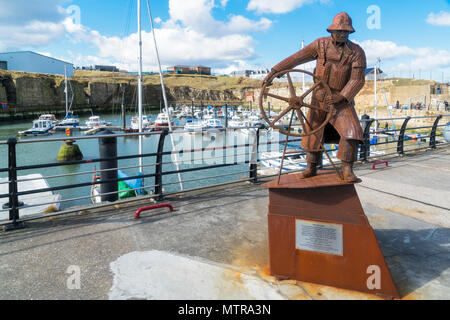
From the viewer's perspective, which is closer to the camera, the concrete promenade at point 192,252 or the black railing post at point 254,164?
the concrete promenade at point 192,252

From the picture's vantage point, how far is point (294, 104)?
340cm

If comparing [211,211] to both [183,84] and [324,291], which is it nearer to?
[324,291]

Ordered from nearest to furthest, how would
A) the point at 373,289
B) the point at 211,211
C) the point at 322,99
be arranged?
the point at 373,289, the point at 322,99, the point at 211,211

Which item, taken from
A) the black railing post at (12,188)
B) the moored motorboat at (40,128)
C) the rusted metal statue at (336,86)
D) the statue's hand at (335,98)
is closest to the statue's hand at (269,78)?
the rusted metal statue at (336,86)

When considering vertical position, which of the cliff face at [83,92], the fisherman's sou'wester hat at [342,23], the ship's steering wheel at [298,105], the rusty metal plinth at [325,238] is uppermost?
the cliff face at [83,92]

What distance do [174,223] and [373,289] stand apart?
2924mm

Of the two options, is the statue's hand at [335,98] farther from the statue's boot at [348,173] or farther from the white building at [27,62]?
the white building at [27,62]

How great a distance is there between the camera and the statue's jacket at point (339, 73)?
138 inches

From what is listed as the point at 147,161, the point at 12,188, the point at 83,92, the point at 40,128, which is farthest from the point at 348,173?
the point at 83,92

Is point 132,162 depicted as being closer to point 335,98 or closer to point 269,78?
point 269,78

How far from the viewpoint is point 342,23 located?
346cm

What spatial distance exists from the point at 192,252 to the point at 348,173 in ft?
6.96

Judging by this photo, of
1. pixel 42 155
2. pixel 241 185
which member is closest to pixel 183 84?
pixel 42 155

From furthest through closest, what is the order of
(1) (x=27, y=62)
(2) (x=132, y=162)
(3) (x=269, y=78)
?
(1) (x=27, y=62)
(2) (x=132, y=162)
(3) (x=269, y=78)
